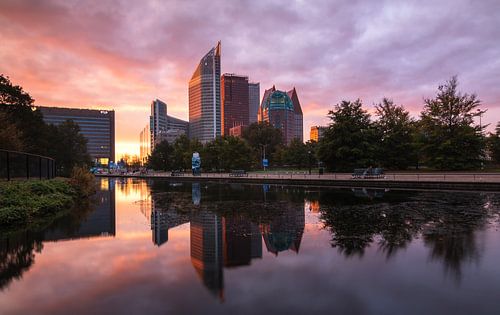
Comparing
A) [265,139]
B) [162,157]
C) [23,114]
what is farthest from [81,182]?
→ [265,139]

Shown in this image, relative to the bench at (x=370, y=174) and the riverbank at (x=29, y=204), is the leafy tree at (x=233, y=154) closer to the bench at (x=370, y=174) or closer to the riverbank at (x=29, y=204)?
the bench at (x=370, y=174)

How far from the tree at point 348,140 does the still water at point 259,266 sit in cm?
3689

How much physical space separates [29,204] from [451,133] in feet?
166

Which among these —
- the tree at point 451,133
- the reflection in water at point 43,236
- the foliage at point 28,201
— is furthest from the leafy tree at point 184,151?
the reflection in water at point 43,236

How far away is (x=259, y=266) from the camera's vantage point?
8102mm

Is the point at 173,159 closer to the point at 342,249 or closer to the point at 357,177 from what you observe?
the point at 357,177

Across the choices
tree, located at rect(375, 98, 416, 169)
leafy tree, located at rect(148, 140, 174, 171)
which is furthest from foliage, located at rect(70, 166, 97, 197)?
leafy tree, located at rect(148, 140, 174, 171)

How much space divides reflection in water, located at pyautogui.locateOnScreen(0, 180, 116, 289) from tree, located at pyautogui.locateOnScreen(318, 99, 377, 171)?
39467 mm

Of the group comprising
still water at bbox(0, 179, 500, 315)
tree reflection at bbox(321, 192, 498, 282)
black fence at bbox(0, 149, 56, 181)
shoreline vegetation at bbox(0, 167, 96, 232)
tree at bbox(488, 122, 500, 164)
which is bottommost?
still water at bbox(0, 179, 500, 315)

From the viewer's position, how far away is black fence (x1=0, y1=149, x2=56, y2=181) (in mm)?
18531

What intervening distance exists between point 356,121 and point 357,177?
62.8 ft

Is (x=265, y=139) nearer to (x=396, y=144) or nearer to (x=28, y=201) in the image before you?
(x=396, y=144)

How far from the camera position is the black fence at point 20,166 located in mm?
18531

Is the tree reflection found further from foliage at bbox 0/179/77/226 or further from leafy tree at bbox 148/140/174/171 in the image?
leafy tree at bbox 148/140/174/171
